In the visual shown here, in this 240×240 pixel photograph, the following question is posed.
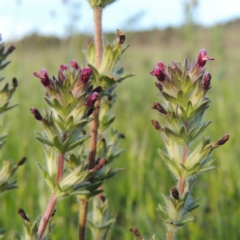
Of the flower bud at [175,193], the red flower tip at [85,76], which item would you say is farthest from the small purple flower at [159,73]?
the flower bud at [175,193]

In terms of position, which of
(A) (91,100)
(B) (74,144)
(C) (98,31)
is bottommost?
(B) (74,144)

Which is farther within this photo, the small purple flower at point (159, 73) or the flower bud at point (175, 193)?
the small purple flower at point (159, 73)

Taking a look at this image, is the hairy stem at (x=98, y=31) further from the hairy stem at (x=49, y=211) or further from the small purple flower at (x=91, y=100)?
the hairy stem at (x=49, y=211)

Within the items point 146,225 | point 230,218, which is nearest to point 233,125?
point 230,218

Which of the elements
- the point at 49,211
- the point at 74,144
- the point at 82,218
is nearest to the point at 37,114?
the point at 74,144

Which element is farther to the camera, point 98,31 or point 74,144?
point 98,31

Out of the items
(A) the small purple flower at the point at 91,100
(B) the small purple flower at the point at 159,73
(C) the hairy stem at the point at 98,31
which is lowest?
(A) the small purple flower at the point at 91,100

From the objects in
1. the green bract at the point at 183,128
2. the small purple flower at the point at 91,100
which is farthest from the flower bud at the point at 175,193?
the small purple flower at the point at 91,100

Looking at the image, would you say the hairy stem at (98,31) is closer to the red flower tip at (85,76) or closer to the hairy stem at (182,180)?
the red flower tip at (85,76)

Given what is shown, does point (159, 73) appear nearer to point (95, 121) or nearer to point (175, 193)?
point (95, 121)

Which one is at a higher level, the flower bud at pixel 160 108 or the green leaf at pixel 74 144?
the flower bud at pixel 160 108

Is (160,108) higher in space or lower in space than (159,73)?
lower

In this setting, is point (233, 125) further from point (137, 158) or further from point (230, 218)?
point (230, 218)

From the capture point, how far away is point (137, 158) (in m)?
3.52
